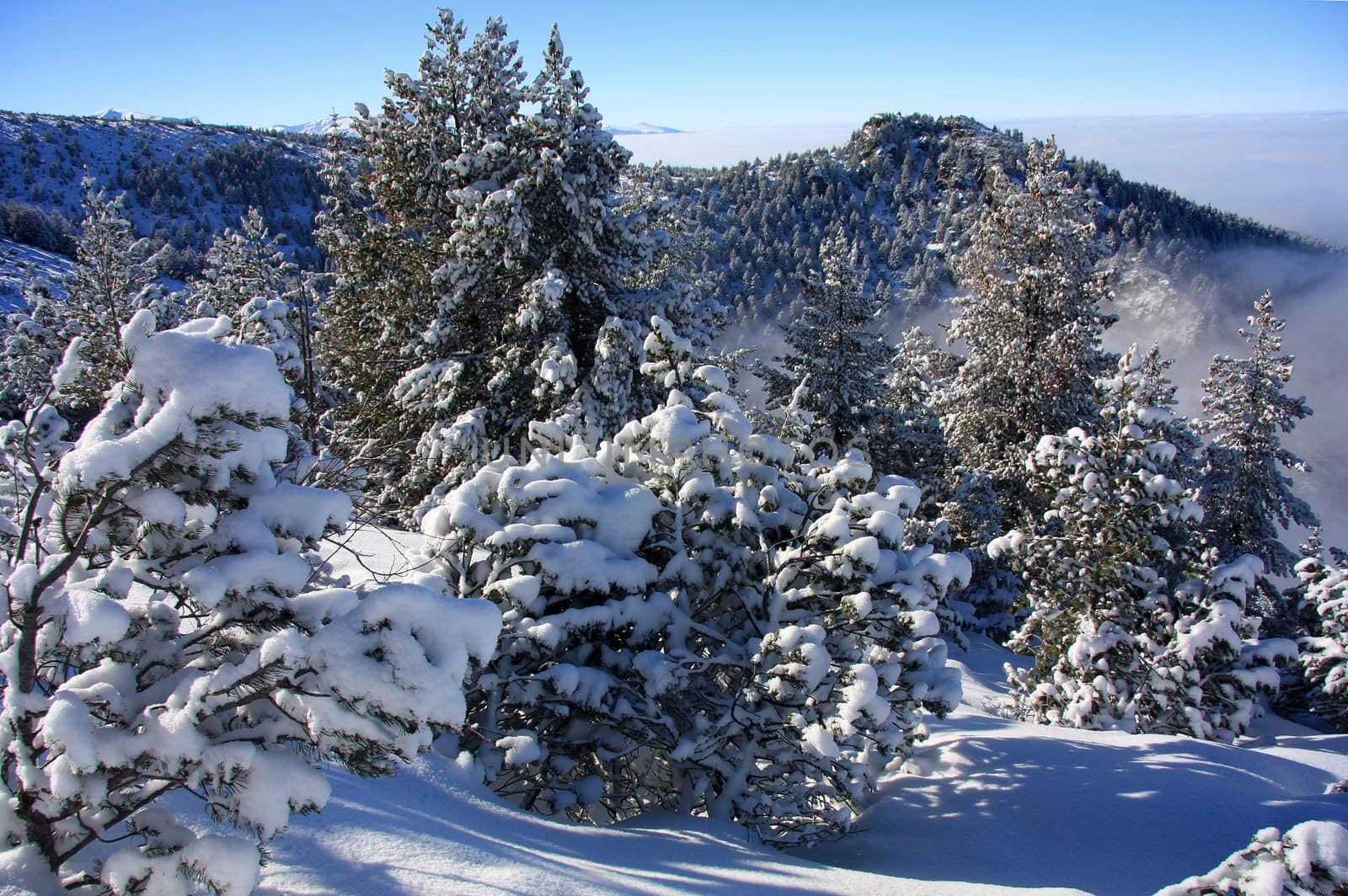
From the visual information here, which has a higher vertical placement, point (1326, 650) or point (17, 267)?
point (17, 267)

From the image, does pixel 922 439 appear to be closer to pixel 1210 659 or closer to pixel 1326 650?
pixel 1326 650

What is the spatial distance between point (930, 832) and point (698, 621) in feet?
8.62

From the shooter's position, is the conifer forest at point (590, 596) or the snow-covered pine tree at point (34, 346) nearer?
the conifer forest at point (590, 596)

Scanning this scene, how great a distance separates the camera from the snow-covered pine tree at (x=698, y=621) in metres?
5.69

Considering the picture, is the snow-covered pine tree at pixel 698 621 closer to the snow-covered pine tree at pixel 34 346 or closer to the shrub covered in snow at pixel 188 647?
the shrub covered in snow at pixel 188 647

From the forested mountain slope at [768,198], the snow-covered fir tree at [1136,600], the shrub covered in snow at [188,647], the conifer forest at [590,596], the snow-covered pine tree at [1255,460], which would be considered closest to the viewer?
the shrub covered in snow at [188,647]

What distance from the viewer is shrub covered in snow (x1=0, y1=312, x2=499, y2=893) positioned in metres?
2.61

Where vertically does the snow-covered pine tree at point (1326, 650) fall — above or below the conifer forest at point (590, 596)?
below

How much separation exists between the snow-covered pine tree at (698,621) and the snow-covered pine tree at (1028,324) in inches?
514

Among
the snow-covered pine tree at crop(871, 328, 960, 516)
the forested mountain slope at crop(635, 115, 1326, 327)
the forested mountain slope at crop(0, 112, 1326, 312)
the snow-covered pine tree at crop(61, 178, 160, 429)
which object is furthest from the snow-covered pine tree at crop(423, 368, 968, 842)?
the forested mountain slope at crop(635, 115, 1326, 327)

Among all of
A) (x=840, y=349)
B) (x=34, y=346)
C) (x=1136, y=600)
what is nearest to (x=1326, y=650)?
(x=1136, y=600)

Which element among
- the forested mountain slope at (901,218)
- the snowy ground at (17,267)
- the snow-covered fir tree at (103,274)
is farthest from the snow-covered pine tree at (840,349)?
the forested mountain slope at (901,218)

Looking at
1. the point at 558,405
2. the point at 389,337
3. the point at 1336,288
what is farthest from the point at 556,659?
the point at 1336,288

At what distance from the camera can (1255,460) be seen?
20.9 meters
